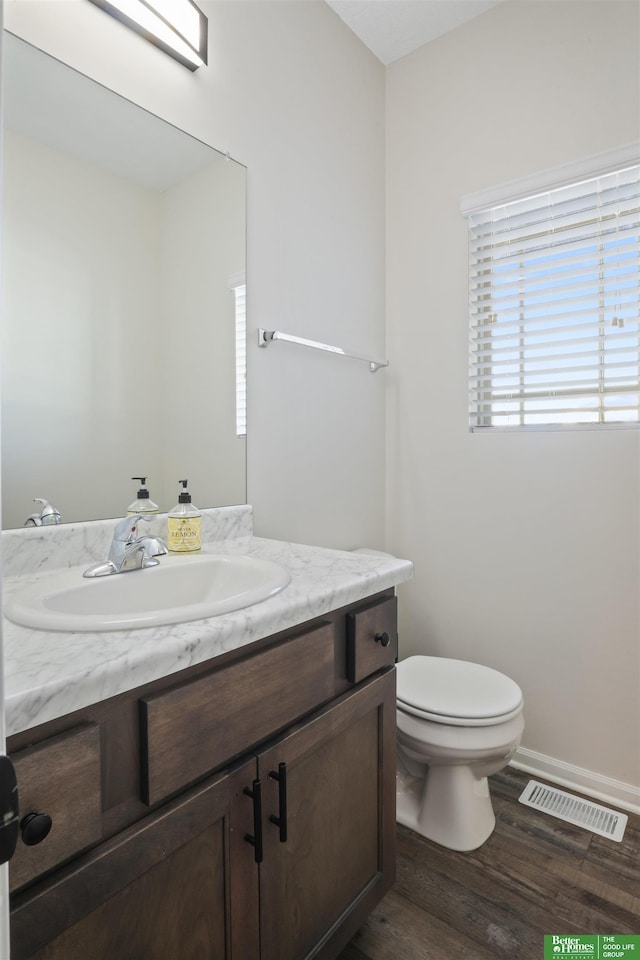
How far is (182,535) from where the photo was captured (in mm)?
1315

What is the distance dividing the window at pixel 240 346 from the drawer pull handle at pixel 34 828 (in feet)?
3.67

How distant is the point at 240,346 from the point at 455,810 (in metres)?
1.51

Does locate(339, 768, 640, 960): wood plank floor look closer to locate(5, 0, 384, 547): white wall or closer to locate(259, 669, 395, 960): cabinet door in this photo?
locate(259, 669, 395, 960): cabinet door

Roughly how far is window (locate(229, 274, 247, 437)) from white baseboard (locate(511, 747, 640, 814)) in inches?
60.5

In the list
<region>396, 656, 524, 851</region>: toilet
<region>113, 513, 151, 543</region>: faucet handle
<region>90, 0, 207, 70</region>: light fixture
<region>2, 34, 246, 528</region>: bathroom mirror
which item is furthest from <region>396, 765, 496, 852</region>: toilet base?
<region>90, 0, 207, 70</region>: light fixture

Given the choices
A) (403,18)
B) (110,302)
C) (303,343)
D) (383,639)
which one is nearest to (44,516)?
(110,302)

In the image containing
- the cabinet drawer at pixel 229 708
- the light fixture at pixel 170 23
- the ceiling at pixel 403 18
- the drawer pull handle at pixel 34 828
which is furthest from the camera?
the ceiling at pixel 403 18

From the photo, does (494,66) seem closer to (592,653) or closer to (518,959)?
(592,653)

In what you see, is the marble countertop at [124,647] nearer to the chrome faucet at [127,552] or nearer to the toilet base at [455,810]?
the chrome faucet at [127,552]

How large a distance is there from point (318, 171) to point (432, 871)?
2.22 metres

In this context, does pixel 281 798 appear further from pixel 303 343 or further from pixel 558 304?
pixel 558 304

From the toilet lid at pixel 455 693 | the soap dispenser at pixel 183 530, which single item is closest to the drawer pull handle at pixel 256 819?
the soap dispenser at pixel 183 530

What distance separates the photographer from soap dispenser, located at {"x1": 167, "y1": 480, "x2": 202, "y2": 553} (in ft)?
4.31

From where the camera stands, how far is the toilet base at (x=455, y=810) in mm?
1548
